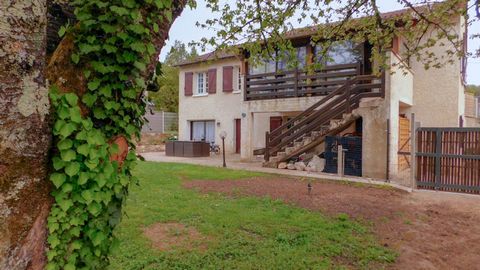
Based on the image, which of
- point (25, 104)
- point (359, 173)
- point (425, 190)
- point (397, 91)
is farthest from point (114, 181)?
point (397, 91)

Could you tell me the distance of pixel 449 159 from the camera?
830 centimetres

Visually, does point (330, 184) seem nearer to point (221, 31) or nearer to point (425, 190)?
point (425, 190)

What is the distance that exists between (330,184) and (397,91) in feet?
14.7

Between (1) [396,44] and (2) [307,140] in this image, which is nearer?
(1) [396,44]

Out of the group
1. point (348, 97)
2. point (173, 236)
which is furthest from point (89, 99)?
point (348, 97)

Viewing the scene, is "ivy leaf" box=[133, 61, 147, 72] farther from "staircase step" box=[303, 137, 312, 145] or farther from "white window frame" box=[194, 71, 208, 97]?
"white window frame" box=[194, 71, 208, 97]

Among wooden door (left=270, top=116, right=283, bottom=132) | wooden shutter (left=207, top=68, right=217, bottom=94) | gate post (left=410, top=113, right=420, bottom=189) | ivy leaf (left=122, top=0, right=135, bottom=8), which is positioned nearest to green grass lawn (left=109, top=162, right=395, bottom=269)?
ivy leaf (left=122, top=0, right=135, bottom=8)

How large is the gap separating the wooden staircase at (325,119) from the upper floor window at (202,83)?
7902 millimetres

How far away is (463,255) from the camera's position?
4270 mm

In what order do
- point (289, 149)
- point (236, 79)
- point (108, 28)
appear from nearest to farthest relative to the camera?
1. point (108, 28)
2. point (289, 149)
3. point (236, 79)

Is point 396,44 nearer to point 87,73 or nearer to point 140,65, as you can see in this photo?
point 140,65

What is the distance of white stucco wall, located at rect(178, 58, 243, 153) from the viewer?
18.2 metres

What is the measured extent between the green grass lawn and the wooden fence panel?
430 centimetres

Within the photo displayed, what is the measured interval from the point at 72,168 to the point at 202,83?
18678 millimetres
